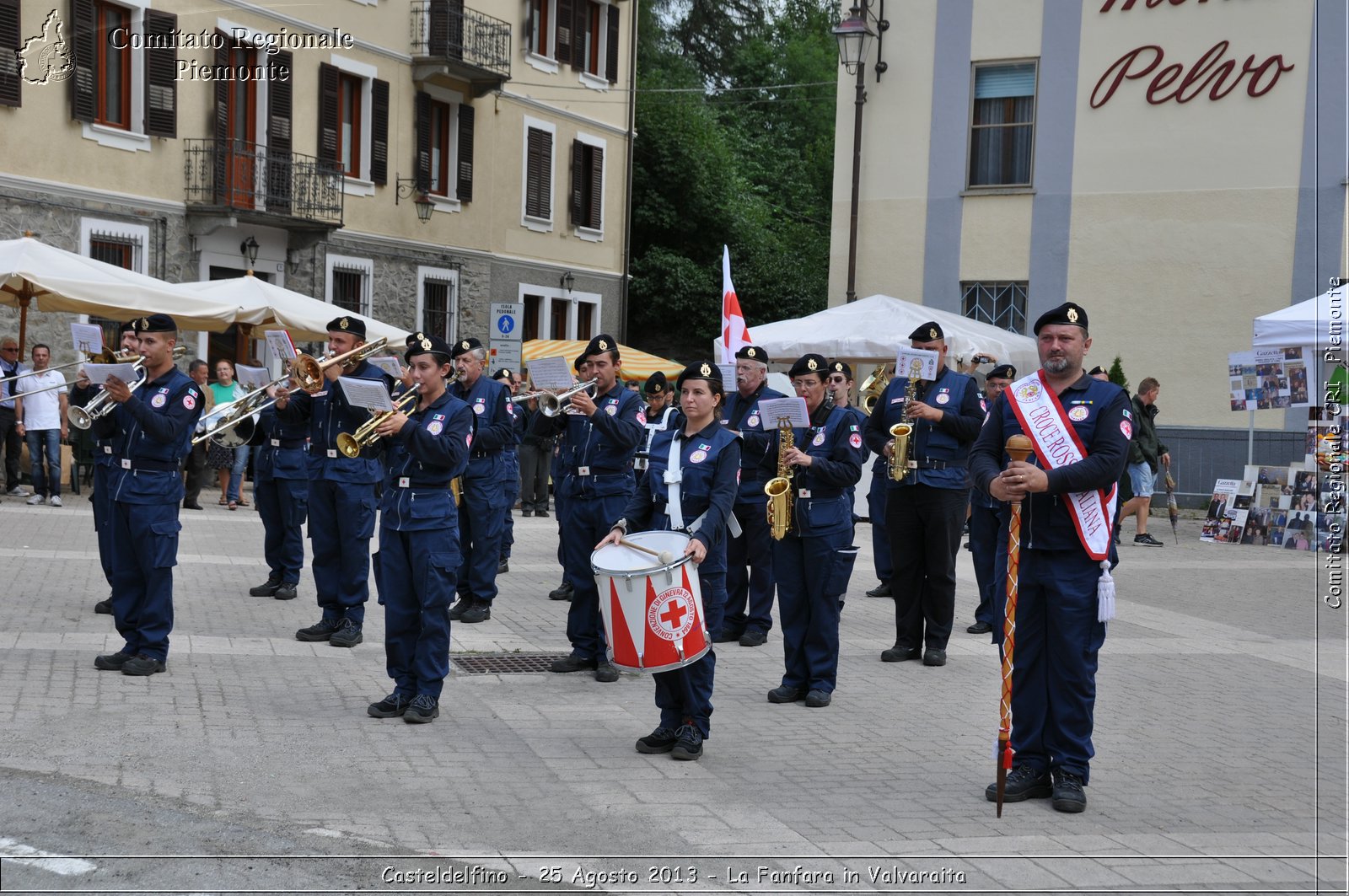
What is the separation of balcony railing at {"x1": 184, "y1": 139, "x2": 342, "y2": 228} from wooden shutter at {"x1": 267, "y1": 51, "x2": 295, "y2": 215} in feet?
0.05

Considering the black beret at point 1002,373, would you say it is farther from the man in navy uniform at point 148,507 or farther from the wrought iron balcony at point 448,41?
the wrought iron balcony at point 448,41

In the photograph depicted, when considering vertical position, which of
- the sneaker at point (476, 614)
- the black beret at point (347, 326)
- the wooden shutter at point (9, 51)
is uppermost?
the wooden shutter at point (9, 51)

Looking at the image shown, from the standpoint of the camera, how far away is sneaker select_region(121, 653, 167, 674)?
795cm

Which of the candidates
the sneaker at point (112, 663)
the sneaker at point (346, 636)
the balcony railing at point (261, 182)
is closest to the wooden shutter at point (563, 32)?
the balcony railing at point (261, 182)

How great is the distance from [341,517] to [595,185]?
24393 millimetres

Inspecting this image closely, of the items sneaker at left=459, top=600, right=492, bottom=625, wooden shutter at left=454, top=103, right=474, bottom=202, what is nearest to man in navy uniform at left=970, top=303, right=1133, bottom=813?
sneaker at left=459, top=600, right=492, bottom=625

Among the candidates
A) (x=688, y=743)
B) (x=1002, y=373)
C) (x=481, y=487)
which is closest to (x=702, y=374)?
(x=688, y=743)

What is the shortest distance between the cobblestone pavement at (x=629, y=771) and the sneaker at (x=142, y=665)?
0.60 ft

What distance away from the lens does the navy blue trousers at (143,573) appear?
804 centimetres

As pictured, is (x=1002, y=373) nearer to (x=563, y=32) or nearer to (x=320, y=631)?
(x=320, y=631)

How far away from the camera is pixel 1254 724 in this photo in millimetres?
7945

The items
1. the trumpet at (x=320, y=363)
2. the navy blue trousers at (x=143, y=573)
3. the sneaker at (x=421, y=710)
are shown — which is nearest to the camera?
the sneaker at (x=421, y=710)

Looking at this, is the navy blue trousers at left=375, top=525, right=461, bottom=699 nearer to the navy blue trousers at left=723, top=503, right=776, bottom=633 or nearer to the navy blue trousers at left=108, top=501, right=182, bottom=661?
the navy blue trousers at left=108, top=501, right=182, bottom=661

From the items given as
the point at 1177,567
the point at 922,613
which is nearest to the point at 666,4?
the point at 1177,567
